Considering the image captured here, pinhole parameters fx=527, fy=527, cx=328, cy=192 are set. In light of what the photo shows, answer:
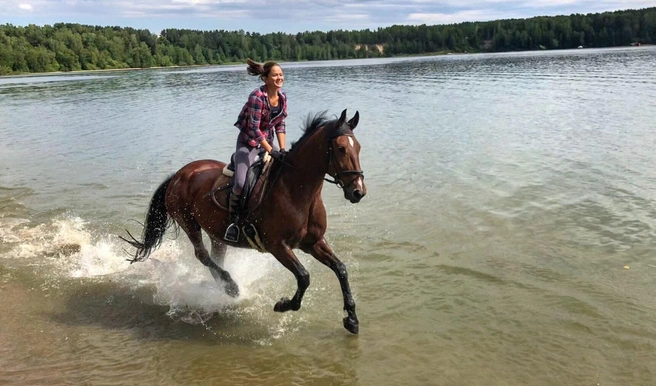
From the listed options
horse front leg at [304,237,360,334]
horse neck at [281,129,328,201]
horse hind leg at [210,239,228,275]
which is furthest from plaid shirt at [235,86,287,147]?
horse hind leg at [210,239,228,275]

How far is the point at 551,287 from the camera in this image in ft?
26.0

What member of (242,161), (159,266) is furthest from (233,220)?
(159,266)

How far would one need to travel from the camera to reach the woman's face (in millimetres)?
6648

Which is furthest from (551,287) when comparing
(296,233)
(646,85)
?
(646,85)

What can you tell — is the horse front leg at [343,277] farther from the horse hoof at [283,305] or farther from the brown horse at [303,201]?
the horse hoof at [283,305]

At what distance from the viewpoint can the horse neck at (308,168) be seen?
6.23 metres

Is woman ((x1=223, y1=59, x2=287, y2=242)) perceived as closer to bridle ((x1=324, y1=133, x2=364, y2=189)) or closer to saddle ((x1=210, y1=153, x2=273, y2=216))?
saddle ((x1=210, y1=153, x2=273, y2=216))

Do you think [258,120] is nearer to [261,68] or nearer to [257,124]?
[257,124]

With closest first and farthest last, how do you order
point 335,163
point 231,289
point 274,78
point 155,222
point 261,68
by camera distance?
point 335,163 < point 274,78 < point 261,68 < point 231,289 < point 155,222

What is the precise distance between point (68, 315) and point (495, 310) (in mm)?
6159

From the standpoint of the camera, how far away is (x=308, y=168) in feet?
20.9

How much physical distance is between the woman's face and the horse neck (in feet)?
2.98

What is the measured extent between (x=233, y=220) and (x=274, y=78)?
6.40 ft

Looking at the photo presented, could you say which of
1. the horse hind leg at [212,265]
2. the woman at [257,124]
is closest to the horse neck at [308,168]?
the woman at [257,124]
